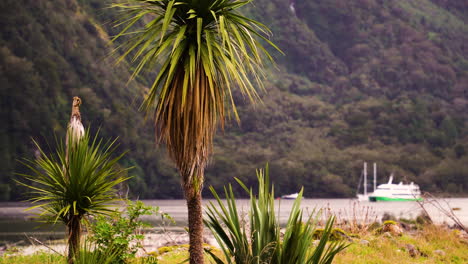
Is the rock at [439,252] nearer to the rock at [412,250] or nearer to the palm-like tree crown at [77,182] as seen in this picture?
the rock at [412,250]

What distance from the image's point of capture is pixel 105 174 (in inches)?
377

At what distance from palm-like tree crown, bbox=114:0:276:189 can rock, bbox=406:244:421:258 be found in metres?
7.18

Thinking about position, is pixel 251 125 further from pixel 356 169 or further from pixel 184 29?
pixel 184 29

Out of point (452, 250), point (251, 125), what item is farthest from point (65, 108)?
point (452, 250)

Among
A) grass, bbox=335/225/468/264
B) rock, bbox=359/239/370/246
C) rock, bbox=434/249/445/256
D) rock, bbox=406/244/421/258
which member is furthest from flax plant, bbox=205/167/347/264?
rock, bbox=434/249/445/256

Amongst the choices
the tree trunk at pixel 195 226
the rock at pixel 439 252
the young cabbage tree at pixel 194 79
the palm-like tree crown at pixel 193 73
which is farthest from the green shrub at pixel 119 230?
the rock at pixel 439 252

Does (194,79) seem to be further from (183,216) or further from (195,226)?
(183,216)

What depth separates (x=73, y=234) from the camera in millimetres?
9570

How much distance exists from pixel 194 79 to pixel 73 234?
10.7 feet

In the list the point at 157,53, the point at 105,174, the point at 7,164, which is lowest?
the point at 105,174

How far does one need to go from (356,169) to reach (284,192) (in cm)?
1969

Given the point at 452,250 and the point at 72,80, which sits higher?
the point at 72,80

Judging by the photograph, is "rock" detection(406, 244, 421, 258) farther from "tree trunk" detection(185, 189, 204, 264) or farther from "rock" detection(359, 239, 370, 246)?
"tree trunk" detection(185, 189, 204, 264)

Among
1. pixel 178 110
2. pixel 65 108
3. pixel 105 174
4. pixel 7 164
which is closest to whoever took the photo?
pixel 178 110
